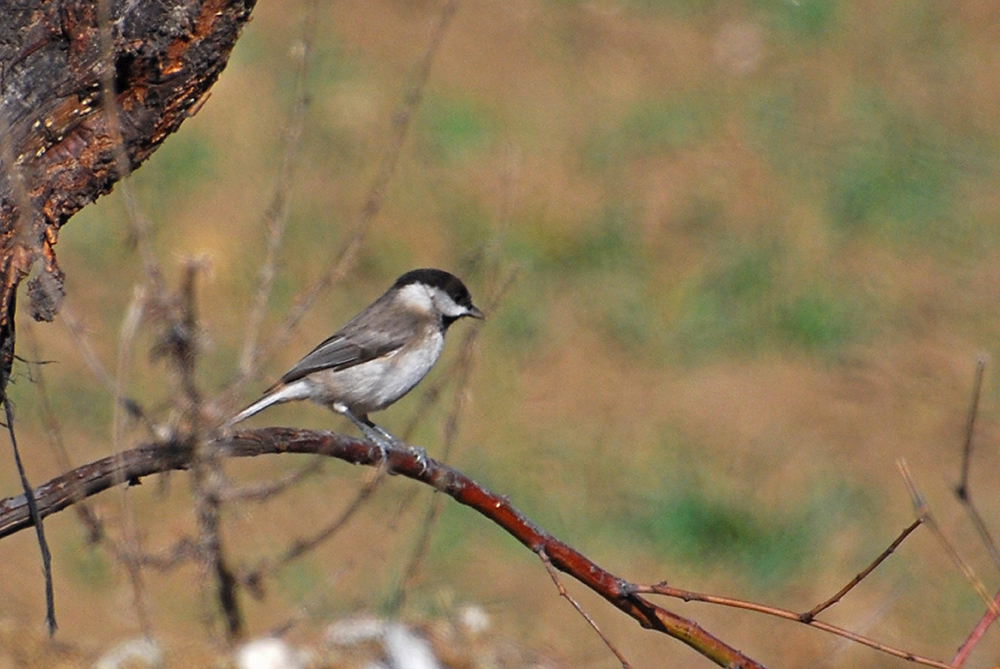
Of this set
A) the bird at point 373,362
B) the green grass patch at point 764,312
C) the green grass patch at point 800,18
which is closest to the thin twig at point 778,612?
the bird at point 373,362

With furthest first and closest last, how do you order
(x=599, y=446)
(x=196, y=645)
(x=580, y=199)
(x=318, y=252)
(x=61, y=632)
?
(x=580, y=199)
(x=318, y=252)
(x=599, y=446)
(x=61, y=632)
(x=196, y=645)

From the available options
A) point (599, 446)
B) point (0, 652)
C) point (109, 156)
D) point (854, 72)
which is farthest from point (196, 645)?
point (854, 72)

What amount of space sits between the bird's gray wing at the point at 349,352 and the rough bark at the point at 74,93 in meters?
2.34

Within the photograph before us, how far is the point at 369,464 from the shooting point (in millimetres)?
3062

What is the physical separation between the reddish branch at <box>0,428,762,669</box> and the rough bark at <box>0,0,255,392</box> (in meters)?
0.50

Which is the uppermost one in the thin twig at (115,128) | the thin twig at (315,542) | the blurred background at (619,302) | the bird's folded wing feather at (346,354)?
the blurred background at (619,302)

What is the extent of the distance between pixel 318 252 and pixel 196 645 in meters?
4.74

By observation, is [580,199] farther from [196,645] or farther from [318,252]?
[196,645]

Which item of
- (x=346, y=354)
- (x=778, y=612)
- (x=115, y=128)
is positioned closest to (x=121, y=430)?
(x=115, y=128)

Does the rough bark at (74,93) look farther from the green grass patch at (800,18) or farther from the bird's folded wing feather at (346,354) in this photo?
the green grass patch at (800,18)

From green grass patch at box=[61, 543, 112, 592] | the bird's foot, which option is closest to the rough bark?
the bird's foot

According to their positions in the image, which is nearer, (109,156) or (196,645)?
(109,156)

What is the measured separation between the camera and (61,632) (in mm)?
6824

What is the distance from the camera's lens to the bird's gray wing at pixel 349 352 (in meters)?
5.54
